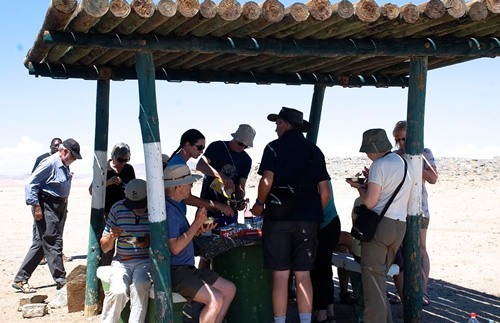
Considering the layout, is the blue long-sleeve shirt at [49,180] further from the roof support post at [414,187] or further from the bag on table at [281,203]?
the roof support post at [414,187]

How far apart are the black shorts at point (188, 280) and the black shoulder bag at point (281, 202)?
0.75 meters

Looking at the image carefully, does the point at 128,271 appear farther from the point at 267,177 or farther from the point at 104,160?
the point at 104,160

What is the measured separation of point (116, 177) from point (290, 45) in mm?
2804

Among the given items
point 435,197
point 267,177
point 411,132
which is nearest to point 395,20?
point 411,132

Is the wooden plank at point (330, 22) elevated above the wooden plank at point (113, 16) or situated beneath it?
elevated above

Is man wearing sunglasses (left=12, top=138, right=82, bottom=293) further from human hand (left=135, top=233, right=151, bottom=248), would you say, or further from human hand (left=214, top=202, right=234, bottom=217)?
human hand (left=135, top=233, right=151, bottom=248)

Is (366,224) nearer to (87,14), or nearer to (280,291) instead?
(280,291)

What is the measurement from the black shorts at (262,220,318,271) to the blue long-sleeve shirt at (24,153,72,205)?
12.8 feet

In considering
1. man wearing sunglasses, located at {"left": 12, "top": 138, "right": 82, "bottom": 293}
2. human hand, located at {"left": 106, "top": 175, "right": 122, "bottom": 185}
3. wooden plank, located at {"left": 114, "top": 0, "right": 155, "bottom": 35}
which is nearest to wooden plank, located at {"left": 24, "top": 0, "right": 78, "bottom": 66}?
wooden plank, located at {"left": 114, "top": 0, "right": 155, "bottom": 35}

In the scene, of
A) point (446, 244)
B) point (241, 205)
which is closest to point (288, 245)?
point (241, 205)

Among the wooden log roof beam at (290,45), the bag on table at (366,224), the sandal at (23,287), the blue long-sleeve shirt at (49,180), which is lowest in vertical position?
the sandal at (23,287)

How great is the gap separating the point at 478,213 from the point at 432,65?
487 inches

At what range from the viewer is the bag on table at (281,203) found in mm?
6012

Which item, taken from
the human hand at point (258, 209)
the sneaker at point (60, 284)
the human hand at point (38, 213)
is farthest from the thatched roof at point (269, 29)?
the sneaker at point (60, 284)
